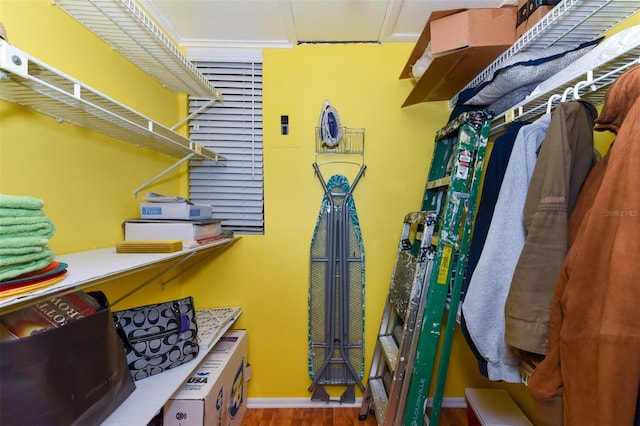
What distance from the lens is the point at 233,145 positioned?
1877 millimetres

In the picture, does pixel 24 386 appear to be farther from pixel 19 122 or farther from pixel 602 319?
pixel 602 319

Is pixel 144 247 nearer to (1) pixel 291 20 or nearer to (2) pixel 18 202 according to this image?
(2) pixel 18 202

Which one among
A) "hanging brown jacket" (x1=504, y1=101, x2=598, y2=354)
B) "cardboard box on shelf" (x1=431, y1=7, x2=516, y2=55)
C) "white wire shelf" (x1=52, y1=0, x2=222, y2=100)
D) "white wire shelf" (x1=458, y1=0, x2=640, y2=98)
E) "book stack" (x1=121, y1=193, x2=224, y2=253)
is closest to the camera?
"hanging brown jacket" (x1=504, y1=101, x2=598, y2=354)

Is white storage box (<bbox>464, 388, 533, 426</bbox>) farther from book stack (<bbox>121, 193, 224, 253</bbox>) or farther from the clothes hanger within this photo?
book stack (<bbox>121, 193, 224, 253</bbox>)

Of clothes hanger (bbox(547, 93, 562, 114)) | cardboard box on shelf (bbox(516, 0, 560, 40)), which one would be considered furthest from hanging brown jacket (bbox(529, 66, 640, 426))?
cardboard box on shelf (bbox(516, 0, 560, 40))

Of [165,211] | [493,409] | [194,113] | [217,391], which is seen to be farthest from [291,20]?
[493,409]

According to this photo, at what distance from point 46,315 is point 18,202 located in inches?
11.8

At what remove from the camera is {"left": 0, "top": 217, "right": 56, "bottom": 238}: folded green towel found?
1.97ft

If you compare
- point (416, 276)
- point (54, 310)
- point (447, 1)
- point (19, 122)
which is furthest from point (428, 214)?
point (19, 122)

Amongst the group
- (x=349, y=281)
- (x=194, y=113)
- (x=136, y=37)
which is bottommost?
(x=349, y=281)

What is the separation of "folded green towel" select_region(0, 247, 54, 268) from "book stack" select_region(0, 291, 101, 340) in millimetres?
136

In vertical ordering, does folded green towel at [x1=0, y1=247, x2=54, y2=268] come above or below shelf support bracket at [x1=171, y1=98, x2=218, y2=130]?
below

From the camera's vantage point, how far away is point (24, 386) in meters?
0.62

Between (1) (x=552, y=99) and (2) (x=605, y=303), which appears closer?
(2) (x=605, y=303)
